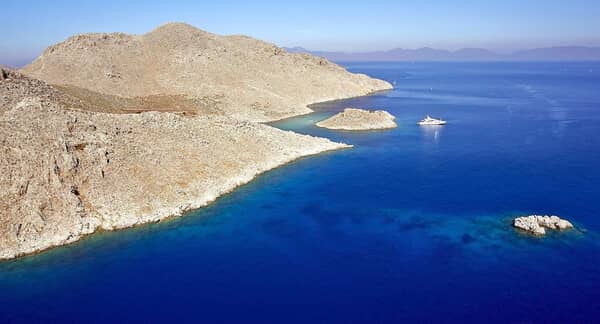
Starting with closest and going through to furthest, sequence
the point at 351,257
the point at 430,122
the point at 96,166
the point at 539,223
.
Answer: the point at 351,257 < the point at 539,223 < the point at 96,166 < the point at 430,122

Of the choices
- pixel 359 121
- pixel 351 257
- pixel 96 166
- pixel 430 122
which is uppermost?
pixel 96 166

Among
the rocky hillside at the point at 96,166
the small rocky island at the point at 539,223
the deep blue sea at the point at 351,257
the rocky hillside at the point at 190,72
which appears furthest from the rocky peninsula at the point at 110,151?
the small rocky island at the point at 539,223

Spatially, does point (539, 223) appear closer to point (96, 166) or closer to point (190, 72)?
point (96, 166)

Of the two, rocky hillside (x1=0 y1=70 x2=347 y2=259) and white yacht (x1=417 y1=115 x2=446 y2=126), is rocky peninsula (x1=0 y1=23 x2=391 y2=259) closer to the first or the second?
rocky hillside (x1=0 y1=70 x2=347 y2=259)

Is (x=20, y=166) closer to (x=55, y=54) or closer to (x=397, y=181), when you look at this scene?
(x=397, y=181)

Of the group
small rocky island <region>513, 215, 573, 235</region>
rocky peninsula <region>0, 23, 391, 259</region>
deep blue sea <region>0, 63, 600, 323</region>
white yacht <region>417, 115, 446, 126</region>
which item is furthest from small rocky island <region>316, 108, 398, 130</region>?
small rocky island <region>513, 215, 573, 235</region>

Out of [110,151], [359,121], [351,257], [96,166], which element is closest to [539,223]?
[351,257]

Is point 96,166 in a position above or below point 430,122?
above

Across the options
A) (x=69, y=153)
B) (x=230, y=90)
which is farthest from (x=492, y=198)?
(x=230, y=90)
